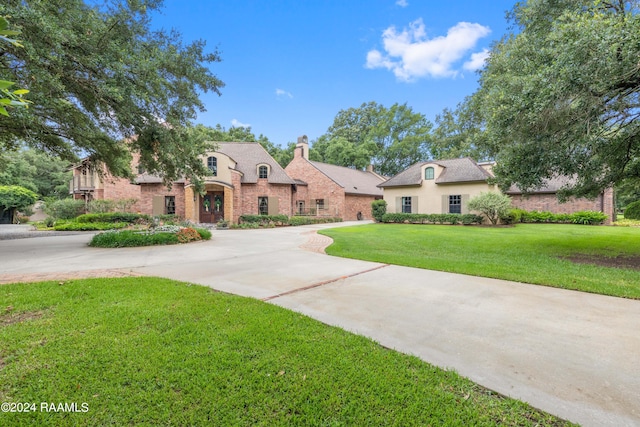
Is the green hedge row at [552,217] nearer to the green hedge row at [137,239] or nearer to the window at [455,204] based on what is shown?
the window at [455,204]

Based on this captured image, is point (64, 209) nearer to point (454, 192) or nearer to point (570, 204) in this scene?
point (454, 192)

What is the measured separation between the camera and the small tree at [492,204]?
1771cm

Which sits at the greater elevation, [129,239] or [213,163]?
[213,163]

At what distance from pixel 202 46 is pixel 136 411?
9.53 metres

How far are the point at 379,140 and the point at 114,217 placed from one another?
3315 centimetres

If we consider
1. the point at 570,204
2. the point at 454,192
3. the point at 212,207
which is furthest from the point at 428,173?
the point at 212,207

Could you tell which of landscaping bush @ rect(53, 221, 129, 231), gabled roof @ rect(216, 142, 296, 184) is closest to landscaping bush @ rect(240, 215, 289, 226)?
gabled roof @ rect(216, 142, 296, 184)

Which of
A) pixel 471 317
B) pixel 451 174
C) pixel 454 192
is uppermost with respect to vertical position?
pixel 451 174

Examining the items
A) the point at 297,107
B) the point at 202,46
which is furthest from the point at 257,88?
the point at 202,46

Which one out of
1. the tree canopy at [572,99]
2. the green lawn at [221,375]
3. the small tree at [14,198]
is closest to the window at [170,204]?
the small tree at [14,198]

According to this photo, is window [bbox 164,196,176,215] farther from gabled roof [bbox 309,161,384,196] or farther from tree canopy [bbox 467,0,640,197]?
tree canopy [bbox 467,0,640,197]

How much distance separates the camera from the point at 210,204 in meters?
21.1

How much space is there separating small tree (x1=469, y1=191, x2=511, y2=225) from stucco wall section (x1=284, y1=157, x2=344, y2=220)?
9942mm

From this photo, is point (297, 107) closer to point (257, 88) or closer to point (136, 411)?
point (257, 88)
